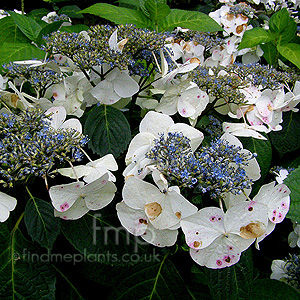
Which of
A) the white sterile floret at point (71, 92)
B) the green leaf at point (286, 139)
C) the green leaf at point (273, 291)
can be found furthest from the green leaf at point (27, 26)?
the green leaf at point (273, 291)

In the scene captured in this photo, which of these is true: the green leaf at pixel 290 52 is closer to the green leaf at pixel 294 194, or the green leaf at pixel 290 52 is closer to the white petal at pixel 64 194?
the green leaf at pixel 294 194

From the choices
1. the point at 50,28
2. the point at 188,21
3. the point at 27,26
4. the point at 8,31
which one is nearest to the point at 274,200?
the point at 188,21

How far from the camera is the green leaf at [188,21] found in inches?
42.0

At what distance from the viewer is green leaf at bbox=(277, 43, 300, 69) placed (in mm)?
1142

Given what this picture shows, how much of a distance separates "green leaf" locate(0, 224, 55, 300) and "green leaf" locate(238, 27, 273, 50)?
95 centimetres

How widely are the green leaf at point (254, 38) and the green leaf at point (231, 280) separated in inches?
31.1

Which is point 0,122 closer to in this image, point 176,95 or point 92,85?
point 92,85

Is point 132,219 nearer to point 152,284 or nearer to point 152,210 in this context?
point 152,210

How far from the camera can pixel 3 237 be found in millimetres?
807

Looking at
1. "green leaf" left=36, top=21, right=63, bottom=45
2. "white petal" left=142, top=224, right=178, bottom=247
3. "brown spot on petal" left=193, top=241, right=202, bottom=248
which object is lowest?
"white petal" left=142, top=224, right=178, bottom=247

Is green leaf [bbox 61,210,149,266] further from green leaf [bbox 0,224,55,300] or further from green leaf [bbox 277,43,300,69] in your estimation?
green leaf [bbox 277,43,300,69]

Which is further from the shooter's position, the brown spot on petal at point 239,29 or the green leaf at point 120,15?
the brown spot on petal at point 239,29

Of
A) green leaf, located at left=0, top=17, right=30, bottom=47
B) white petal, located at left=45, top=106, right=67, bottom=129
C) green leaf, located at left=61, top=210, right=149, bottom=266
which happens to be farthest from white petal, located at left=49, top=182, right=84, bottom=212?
green leaf, located at left=0, top=17, right=30, bottom=47

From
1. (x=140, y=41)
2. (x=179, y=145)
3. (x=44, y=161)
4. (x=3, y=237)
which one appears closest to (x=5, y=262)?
(x=3, y=237)
